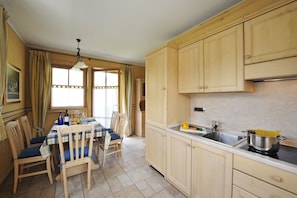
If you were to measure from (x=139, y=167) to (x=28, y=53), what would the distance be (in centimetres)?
374

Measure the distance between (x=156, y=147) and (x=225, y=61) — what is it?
5.53 feet

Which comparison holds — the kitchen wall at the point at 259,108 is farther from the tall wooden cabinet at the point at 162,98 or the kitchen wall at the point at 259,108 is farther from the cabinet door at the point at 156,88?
the cabinet door at the point at 156,88

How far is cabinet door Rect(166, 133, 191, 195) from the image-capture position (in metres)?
1.63

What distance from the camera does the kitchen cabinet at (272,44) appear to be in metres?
1.08

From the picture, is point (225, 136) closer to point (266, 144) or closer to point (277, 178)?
point (266, 144)

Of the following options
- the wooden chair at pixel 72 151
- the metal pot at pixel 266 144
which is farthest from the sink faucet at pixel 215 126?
the wooden chair at pixel 72 151

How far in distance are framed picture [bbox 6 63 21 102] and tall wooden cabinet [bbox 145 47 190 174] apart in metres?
2.37

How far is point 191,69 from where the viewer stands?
6.28 ft

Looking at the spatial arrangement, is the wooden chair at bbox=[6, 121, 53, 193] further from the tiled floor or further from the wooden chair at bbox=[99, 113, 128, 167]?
the wooden chair at bbox=[99, 113, 128, 167]

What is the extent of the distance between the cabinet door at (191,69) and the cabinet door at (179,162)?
2.54 feet

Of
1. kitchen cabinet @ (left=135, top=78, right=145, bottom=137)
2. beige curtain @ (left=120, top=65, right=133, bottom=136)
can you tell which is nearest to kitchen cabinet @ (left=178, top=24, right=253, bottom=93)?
kitchen cabinet @ (left=135, top=78, right=145, bottom=137)

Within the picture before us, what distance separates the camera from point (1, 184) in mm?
1889

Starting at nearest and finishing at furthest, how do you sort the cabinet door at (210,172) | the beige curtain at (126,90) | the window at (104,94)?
the cabinet door at (210,172)
the window at (104,94)
the beige curtain at (126,90)

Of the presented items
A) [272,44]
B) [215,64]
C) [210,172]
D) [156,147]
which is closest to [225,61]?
[215,64]
